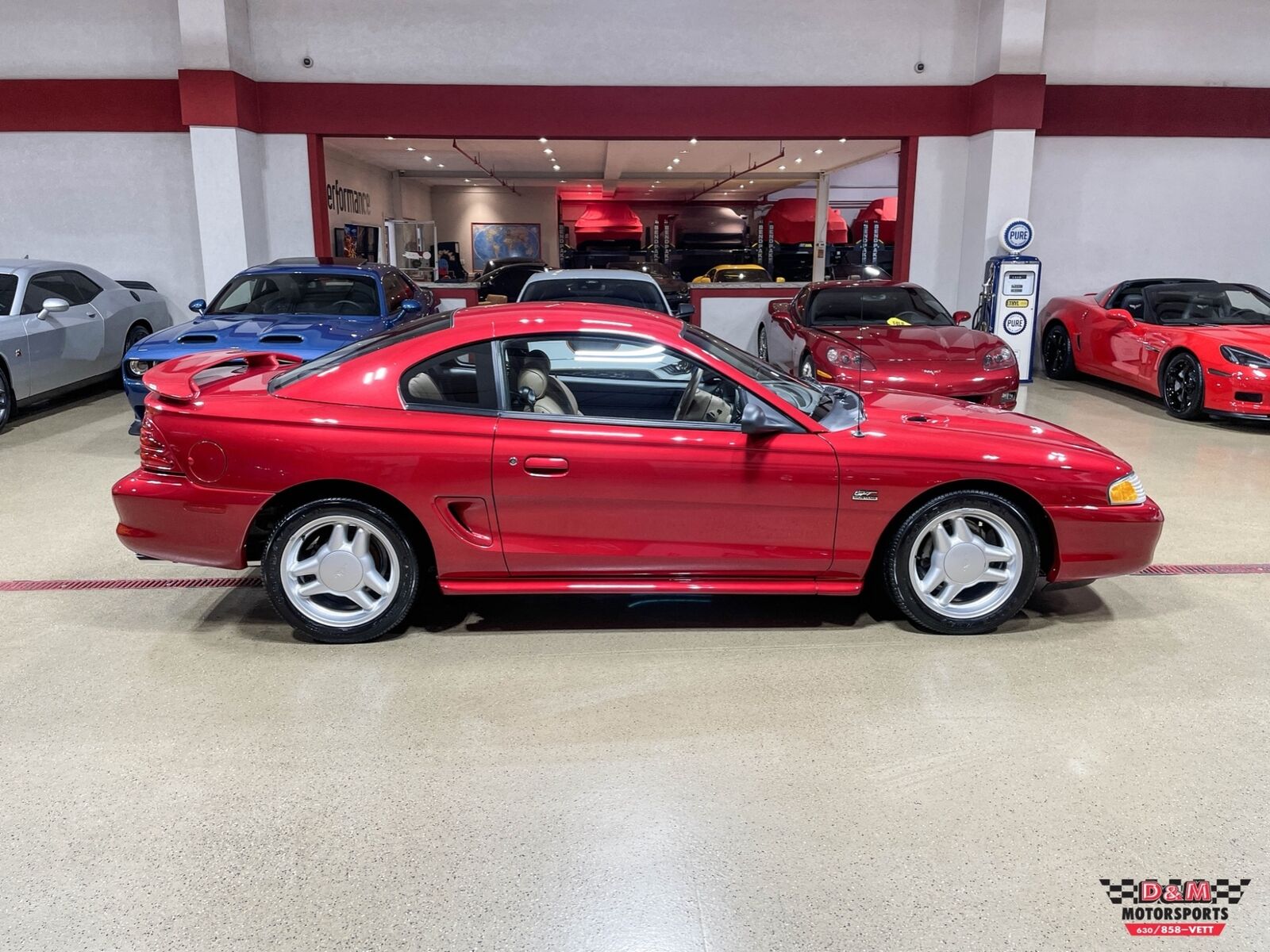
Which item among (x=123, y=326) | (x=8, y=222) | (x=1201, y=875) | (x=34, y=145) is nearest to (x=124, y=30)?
(x=34, y=145)

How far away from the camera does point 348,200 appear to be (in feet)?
64.2

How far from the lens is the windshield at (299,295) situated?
7.45 m

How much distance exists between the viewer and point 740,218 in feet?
82.4

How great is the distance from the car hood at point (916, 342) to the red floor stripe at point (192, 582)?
2793 mm

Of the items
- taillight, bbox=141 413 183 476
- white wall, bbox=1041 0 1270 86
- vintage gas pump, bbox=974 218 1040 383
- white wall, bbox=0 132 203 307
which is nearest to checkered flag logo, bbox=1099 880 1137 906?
taillight, bbox=141 413 183 476

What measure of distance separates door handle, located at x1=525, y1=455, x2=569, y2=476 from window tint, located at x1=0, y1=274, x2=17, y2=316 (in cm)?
677

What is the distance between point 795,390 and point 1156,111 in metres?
10.5

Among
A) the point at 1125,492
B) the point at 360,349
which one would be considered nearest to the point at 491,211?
the point at 360,349

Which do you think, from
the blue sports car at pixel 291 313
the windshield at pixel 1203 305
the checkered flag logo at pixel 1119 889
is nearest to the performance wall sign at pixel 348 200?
the blue sports car at pixel 291 313

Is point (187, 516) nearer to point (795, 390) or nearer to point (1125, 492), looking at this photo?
point (795, 390)

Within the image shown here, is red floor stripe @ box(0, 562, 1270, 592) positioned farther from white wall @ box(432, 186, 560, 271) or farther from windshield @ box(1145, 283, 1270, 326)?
white wall @ box(432, 186, 560, 271)

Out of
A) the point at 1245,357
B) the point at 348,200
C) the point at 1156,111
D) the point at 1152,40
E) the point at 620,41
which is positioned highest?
the point at 1152,40

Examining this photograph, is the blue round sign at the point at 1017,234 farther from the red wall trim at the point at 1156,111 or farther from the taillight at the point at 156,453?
the taillight at the point at 156,453

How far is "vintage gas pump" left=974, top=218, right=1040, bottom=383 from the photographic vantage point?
34.8 feet
